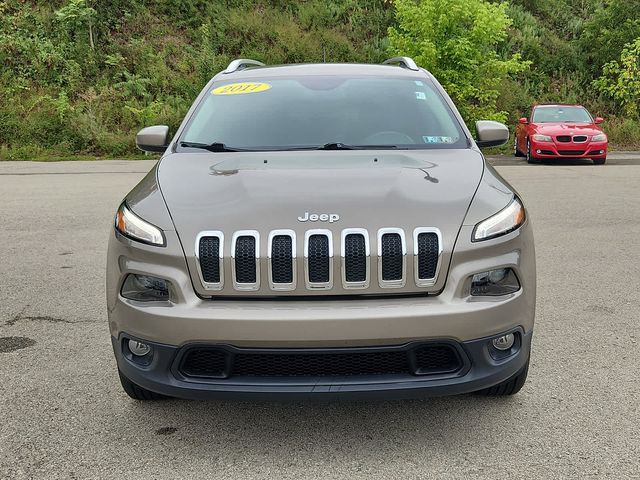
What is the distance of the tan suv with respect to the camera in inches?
108

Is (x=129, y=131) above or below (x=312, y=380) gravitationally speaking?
below

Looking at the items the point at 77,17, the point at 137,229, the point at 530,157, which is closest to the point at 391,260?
the point at 137,229

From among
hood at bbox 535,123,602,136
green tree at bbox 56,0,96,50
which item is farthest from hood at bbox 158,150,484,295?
green tree at bbox 56,0,96,50

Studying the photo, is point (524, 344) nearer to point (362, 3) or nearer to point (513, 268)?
point (513, 268)

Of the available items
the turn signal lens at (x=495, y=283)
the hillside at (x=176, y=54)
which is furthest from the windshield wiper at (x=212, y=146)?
the hillside at (x=176, y=54)

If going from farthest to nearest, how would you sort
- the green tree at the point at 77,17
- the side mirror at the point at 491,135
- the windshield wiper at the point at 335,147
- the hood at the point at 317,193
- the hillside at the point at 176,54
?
the green tree at the point at 77,17
the hillside at the point at 176,54
the side mirror at the point at 491,135
the windshield wiper at the point at 335,147
the hood at the point at 317,193

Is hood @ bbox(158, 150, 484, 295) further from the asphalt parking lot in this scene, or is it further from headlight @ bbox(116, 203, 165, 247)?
the asphalt parking lot

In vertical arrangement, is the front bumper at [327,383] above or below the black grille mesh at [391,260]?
below

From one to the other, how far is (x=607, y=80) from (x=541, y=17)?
754cm

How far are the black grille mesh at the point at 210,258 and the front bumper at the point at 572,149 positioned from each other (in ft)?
49.5

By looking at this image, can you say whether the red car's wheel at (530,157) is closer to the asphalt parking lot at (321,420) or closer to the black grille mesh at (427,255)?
the asphalt parking lot at (321,420)

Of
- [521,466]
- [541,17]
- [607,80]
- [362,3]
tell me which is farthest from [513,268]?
[541,17]

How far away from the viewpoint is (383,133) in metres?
4.07

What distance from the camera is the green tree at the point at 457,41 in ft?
62.8
